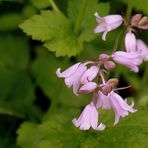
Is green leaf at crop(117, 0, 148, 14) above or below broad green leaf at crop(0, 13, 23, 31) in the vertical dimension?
above

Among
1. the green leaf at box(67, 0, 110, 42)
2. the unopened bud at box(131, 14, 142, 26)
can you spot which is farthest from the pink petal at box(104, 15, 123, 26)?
the green leaf at box(67, 0, 110, 42)

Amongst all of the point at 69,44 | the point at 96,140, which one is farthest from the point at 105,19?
the point at 96,140

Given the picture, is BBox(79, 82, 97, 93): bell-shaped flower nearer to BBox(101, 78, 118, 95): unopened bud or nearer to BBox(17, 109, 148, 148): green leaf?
BBox(101, 78, 118, 95): unopened bud

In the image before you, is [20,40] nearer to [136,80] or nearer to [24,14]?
[24,14]

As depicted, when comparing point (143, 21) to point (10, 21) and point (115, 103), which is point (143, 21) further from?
point (10, 21)

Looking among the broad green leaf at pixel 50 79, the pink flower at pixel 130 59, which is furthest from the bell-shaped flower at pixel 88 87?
the broad green leaf at pixel 50 79
